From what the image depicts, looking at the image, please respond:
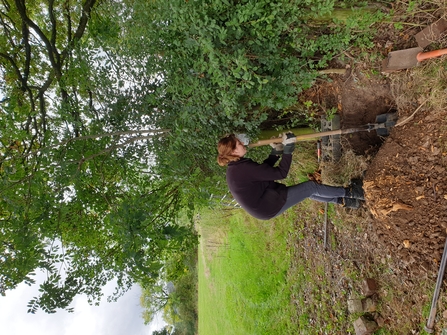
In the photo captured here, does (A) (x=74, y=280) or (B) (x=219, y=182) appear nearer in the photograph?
(A) (x=74, y=280)

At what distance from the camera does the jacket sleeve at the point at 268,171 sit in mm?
3873

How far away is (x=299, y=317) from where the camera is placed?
19.8ft

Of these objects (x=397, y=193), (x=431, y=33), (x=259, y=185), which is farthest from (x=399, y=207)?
(x=431, y=33)

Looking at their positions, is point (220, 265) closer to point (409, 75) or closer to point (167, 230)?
point (167, 230)

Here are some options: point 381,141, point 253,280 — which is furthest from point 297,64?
point 253,280

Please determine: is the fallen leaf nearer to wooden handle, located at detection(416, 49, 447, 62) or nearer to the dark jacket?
the dark jacket

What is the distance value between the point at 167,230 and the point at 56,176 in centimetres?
183

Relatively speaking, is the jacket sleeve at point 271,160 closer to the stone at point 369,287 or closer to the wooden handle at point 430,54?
the wooden handle at point 430,54

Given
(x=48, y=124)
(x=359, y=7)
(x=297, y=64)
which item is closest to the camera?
(x=359, y=7)

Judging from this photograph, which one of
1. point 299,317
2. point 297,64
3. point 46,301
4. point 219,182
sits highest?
point 297,64

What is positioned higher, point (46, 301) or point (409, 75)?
point (409, 75)

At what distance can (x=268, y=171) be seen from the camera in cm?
387

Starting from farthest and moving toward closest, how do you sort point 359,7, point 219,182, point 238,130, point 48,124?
point 48,124 → point 219,182 → point 238,130 → point 359,7

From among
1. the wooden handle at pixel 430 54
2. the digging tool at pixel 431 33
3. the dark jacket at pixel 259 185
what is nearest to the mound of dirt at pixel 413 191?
the wooden handle at pixel 430 54
